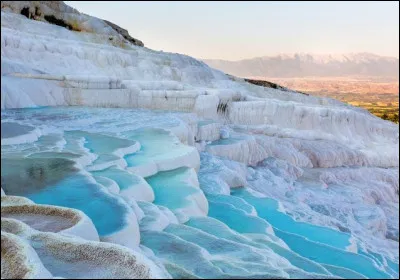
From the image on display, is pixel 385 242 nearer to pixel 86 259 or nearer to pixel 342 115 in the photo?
pixel 86 259

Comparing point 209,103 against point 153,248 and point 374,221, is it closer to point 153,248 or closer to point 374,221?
point 374,221

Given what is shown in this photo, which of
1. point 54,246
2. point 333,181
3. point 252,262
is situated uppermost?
point 54,246

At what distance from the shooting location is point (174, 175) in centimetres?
630

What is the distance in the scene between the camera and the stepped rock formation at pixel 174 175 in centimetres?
326

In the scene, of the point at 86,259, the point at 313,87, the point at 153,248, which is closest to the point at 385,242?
the point at 153,248

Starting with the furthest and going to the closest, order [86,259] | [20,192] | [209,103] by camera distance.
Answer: [209,103] < [20,192] < [86,259]

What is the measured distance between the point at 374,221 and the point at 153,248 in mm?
6330

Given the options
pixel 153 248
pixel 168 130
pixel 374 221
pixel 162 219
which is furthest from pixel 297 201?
pixel 153 248

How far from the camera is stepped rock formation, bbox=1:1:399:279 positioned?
128 inches

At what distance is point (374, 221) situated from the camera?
8828 millimetres

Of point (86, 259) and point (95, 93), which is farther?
point (95, 93)

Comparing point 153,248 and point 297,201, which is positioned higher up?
point 153,248

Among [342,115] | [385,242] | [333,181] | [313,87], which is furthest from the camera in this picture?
[313,87]

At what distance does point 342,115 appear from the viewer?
1532 cm
